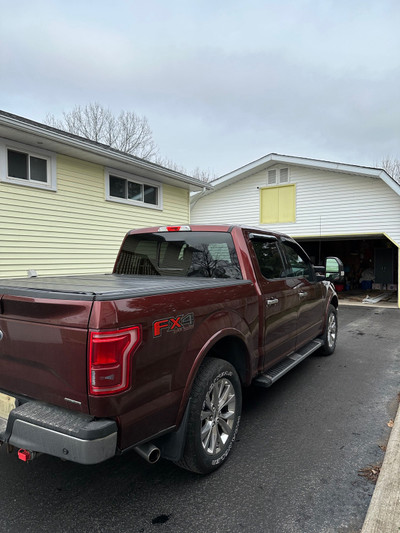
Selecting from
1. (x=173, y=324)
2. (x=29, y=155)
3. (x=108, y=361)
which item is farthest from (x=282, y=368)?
(x=29, y=155)

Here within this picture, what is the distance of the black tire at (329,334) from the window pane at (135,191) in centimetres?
665

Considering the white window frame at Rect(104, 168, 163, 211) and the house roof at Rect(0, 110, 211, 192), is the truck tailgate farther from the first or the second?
the white window frame at Rect(104, 168, 163, 211)

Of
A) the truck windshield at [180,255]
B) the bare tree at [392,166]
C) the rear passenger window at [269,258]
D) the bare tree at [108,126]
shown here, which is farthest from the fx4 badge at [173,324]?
the bare tree at [392,166]

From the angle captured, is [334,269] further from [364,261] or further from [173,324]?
[364,261]

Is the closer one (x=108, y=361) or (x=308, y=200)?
(x=108, y=361)

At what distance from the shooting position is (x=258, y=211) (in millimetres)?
14766

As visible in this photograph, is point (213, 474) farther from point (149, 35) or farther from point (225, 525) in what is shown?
point (149, 35)

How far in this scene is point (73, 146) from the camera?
7840 millimetres

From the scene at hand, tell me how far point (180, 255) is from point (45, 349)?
72.2 inches

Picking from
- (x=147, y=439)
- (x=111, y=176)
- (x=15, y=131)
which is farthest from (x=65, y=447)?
(x=111, y=176)

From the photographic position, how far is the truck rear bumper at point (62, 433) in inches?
70.8

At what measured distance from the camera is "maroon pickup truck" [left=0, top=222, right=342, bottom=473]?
6.12 feet

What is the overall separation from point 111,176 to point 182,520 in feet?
28.8

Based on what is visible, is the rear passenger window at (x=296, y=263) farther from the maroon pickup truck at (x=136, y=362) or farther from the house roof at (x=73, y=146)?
the house roof at (x=73, y=146)
